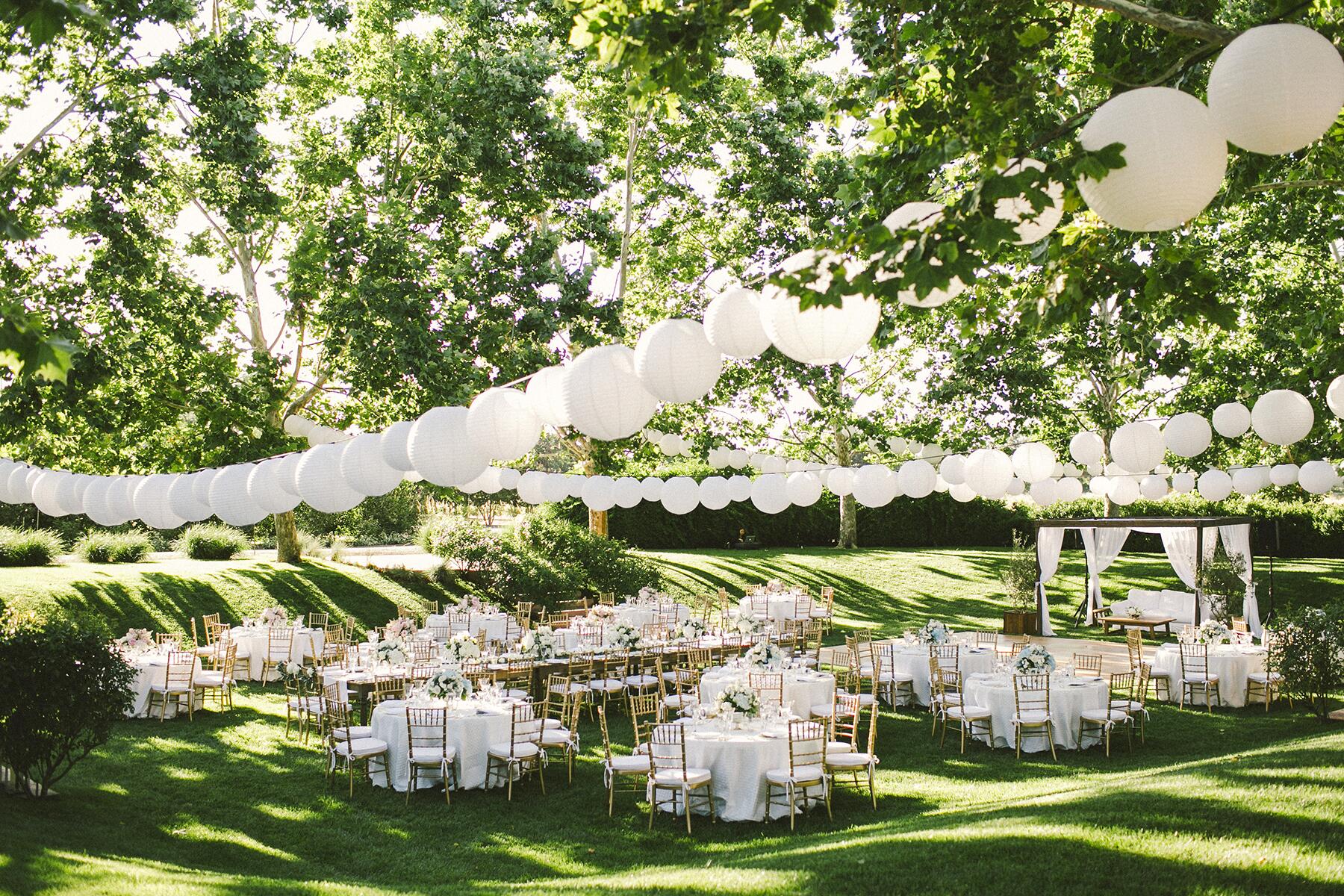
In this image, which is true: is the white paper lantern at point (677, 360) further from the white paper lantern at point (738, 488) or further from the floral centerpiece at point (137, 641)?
the floral centerpiece at point (137, 641)

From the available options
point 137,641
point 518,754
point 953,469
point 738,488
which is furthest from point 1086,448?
point 137,641

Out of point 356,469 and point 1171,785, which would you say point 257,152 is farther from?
point 1171,785

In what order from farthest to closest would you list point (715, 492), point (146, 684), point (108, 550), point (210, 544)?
point (210, 544)
point (108, 550)
point (715, 492)
point (146, 684)

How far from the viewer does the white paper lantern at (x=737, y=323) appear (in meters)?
4.84

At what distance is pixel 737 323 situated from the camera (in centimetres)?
484

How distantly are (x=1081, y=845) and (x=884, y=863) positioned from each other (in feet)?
3.81

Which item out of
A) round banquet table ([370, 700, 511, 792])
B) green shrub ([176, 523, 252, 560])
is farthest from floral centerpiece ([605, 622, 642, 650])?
green shrub ([176, 523, 252, 560])

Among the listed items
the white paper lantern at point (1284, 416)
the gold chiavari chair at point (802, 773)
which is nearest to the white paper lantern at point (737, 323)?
the gold chiavari chair at point (802, 773)

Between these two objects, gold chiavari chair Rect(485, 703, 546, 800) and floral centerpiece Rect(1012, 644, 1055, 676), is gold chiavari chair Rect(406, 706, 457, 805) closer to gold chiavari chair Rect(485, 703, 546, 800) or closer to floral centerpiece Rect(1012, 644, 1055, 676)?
gold chiavari chair Rect(485, 703, 546, 800)

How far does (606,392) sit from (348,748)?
5.56 metres

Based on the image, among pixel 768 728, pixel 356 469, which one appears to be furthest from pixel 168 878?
pixel 768 728

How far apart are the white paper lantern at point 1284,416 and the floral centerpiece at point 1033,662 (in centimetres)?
390

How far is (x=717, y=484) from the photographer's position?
14.3 meters

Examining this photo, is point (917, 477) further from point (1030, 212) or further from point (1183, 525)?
point (1183, 525)
